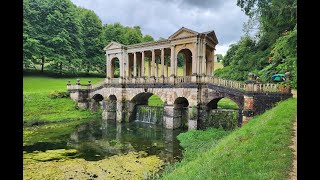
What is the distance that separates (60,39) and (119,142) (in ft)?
114

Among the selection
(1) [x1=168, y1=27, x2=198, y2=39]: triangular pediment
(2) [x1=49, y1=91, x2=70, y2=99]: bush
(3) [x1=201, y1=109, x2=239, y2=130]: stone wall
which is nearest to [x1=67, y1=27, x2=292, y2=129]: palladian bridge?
(1) [x1=168, y1=27, x2=198, y2=39]: triangular pediment

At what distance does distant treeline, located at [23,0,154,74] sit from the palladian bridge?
14992 mm

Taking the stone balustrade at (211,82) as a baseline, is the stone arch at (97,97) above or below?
below

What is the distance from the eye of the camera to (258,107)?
20.6m

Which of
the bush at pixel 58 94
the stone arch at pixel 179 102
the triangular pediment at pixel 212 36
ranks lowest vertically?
the stone arch at pixel 179 102

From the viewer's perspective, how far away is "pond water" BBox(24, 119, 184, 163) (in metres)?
17.9

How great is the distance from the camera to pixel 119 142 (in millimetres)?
21203

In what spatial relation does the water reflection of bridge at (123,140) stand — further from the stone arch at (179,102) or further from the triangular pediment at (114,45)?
the triangular pediment at (114,45)

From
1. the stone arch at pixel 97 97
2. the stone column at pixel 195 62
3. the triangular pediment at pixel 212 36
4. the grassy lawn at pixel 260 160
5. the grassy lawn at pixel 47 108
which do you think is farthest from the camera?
the stone arch at pixel 97 97

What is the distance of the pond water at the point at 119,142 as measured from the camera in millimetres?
17900

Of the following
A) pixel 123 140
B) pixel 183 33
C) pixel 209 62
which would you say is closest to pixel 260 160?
pixel 123 140

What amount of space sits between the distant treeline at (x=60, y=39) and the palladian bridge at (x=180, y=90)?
49.2ft

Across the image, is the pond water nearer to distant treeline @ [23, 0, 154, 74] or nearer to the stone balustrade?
the stone balustrade

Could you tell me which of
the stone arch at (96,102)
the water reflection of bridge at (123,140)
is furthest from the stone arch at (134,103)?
the stone arch at (96,102)
